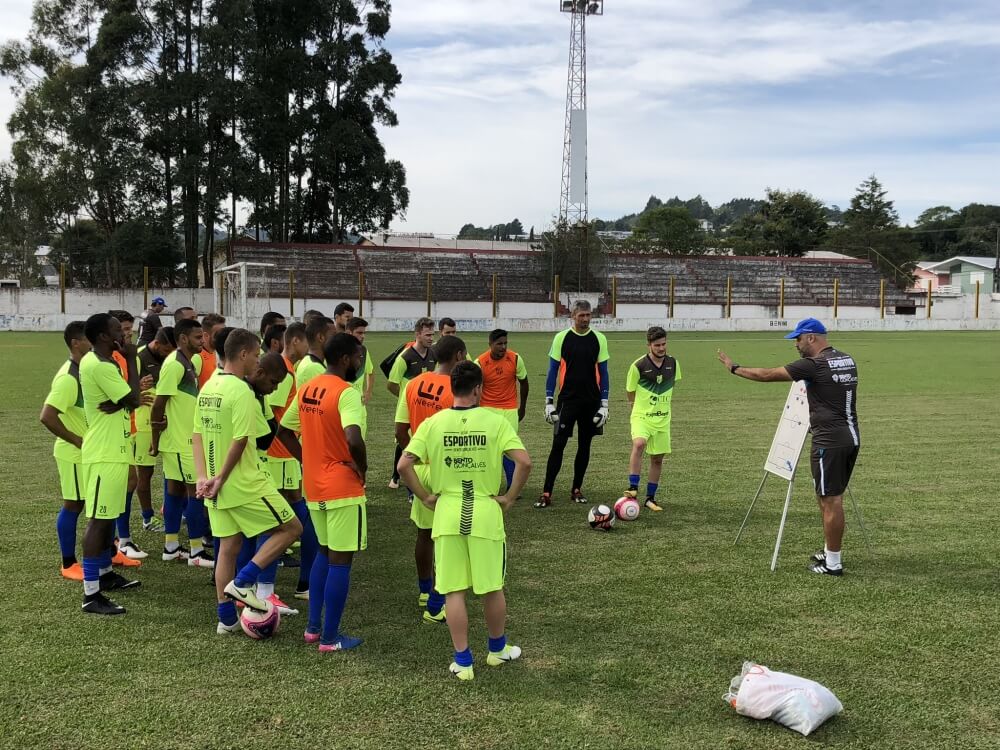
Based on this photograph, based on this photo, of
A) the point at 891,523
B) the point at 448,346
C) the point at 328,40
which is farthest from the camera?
the point at 328,40

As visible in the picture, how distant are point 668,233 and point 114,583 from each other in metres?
89.1

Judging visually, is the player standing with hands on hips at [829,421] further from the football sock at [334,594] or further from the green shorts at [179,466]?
the green shorts at [179,466]

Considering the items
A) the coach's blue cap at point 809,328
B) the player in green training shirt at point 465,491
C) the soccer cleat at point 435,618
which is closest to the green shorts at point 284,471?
the soccer cleat at point 435,618

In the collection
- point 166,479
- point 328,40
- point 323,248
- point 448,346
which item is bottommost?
point 166,479

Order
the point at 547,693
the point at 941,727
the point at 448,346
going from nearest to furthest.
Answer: the point at 941,727 → the point at 547,693 → the point at 448,346

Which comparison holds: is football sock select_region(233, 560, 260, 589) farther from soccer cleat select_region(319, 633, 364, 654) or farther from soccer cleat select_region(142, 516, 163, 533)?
soccer cleat select_region(142, 516, 163, 533)

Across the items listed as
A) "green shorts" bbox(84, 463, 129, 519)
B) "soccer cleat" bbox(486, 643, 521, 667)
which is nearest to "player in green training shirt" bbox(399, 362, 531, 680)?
"soccer cleat" bbox(486, 643, 521, 667)

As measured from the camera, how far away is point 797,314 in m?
53.7

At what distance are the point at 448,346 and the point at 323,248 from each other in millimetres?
49694

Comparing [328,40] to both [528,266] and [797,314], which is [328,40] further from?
[797,314]

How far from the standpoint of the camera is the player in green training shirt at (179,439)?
6828 millimetres

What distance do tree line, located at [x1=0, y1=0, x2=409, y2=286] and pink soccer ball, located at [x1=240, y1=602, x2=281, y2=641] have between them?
152 feet

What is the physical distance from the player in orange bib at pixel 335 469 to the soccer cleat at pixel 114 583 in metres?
2.17

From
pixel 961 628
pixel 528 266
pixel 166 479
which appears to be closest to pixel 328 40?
pixel 528 266
